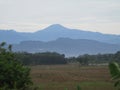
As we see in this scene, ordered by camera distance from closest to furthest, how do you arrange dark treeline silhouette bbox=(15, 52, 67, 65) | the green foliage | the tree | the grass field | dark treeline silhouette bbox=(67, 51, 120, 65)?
1. the green foliage
2. the tree
3. the grass field
4. dark treeline silhouette bbox=(15, 52, 67, 65)
5. dark treeline silhouette bbox=(67, 51, 120, 65)

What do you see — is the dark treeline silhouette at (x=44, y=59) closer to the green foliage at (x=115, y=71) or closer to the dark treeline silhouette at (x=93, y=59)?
the dark treeline silhouette at (x=93, y=59)

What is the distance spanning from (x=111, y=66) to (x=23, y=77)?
23.4 ft

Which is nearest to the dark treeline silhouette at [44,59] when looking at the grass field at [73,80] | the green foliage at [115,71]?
the grass field at [73,80]

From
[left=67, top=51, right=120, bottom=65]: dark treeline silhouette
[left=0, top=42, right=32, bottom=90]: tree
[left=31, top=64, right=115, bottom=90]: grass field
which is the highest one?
[left=67, top=51, right=120, bottom=65]: dark treeline silhouette

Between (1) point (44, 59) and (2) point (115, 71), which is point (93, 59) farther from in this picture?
(2) point (115, 71)

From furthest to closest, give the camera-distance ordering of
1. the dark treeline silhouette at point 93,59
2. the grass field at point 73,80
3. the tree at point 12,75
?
the dark treeline silhouette at point 93,59 → the grass field at point 73,80 → the tree at point 12,75

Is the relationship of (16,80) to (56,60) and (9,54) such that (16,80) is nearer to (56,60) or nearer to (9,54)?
(9,54)

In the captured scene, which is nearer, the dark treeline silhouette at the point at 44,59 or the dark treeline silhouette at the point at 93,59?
the dark treeline silhouette at the point at 44,59

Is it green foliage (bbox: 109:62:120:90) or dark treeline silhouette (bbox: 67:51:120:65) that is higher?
dark treeline silhouette (bbox: 67:51:120:65)

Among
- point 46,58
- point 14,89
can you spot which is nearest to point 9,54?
point 14,89

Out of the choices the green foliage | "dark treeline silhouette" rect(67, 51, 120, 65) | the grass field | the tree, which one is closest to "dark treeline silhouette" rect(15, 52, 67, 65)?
"dark treeline silhouette" rect(67, 51, 120, 65)

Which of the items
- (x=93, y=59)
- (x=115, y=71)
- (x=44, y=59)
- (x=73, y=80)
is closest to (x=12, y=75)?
(x=115, y=71)

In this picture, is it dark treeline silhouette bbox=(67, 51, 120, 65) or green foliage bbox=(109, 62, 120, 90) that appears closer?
green foliage bbox=(109, 62, 120, 90)

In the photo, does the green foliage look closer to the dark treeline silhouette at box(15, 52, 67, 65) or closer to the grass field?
the grass field
